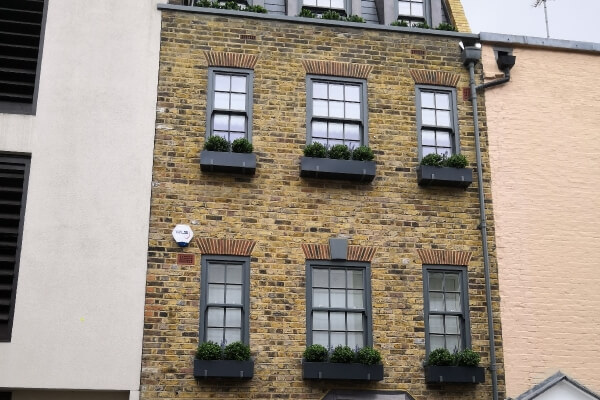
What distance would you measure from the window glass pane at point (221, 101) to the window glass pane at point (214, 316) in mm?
3317

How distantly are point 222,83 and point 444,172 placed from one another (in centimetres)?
396

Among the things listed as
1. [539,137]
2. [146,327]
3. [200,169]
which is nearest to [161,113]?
[200,169]

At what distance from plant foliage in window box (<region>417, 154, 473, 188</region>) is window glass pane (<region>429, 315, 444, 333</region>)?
2.19m

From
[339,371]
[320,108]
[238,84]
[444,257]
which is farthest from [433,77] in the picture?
[339,371]

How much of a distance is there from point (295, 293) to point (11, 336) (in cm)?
421

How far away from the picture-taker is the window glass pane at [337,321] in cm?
1259

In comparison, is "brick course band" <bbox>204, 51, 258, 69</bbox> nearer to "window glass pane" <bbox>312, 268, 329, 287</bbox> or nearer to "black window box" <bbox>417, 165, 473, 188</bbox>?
"black window box" <bbox>417, 165, 473, 188</bbox>

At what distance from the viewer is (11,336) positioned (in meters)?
11.6

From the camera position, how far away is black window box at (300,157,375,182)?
1298 cm

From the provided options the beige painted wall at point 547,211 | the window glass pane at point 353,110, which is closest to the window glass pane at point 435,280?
the beige painted wall at point 547,211

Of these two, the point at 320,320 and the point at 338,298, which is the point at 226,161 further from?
the point at 320,320

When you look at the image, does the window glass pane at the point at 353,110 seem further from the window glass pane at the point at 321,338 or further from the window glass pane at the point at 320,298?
the window glass pane at the point at 321,338

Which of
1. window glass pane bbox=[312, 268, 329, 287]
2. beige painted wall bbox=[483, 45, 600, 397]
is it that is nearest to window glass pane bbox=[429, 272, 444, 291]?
beige painted wall bbox=[483, 45, 600, 397]

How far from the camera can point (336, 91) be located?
13.8 metres
